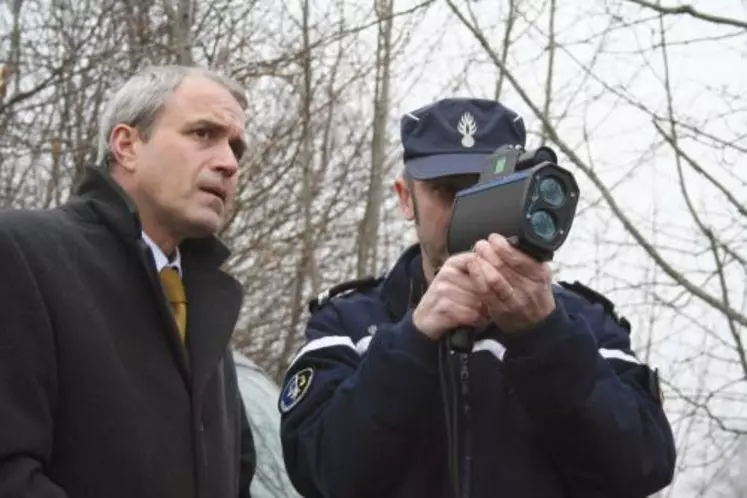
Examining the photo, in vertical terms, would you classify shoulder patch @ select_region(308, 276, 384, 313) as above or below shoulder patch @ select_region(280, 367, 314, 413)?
above

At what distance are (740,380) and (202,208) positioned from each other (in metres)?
4.16

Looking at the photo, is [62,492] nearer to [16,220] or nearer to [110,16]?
[16,220]

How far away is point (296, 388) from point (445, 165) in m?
0.56

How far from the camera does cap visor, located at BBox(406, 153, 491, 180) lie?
2.25 meters

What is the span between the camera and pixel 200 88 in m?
2.58

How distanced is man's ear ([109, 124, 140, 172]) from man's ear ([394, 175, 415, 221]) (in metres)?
0.61

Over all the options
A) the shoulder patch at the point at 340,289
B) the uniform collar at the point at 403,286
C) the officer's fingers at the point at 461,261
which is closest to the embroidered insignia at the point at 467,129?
the uniform collar at the point at 403,286

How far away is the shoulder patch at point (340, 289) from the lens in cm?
241

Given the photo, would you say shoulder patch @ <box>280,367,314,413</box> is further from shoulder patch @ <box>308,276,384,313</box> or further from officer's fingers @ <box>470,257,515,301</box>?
officer's fingers @ <box>470,257,515,301</box>

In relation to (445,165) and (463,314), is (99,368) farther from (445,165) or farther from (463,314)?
(445,165)

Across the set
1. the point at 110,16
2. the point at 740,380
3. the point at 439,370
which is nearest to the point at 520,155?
Result: the point at 439,370

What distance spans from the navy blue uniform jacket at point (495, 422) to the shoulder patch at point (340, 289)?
215 millimetres

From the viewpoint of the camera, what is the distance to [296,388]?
88.9 inches

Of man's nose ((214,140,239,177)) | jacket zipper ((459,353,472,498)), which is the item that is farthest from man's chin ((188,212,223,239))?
jacket zipper ((459,353,472,498))
